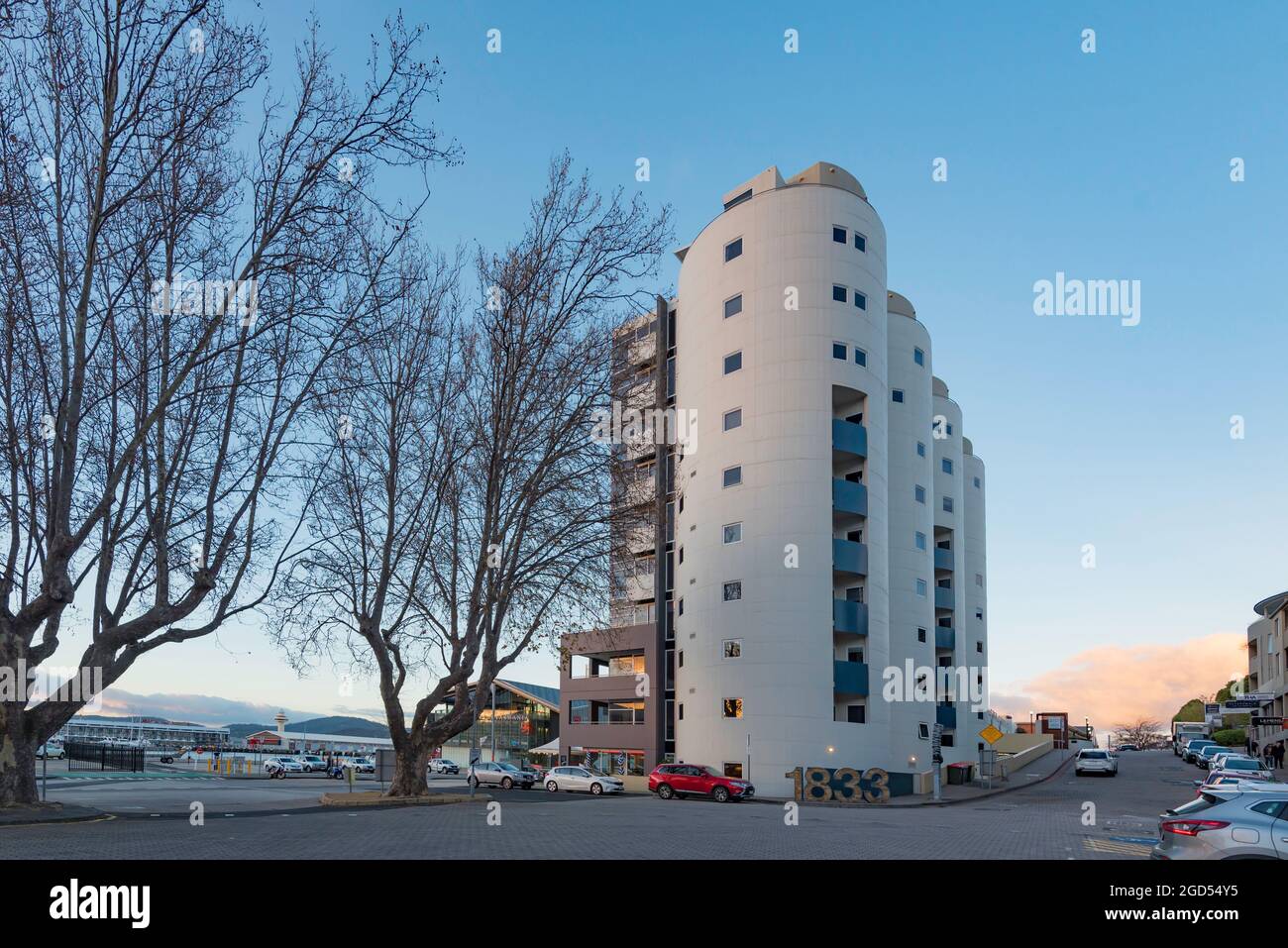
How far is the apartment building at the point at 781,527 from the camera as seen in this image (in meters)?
50.3

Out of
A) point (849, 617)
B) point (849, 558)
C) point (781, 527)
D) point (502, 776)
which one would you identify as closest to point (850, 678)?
point (849, 617)

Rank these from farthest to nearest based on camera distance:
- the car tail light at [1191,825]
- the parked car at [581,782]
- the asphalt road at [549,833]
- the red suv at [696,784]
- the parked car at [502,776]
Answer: the parked car at [502,776] → the parked car at [581,782] → the red suv at [696,784] → the asphalt road at [549,833] → the car tail light at [1191,825]

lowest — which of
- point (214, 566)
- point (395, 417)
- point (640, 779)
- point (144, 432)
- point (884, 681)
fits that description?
point (640, 779)

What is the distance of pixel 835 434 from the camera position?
5300 cm

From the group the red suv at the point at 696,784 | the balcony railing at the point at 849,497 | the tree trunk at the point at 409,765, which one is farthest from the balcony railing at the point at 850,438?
the tree trunk at the point at 409,765

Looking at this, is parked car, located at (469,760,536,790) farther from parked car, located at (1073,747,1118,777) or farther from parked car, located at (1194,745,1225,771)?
parked car, located at (1194,745,1225,771)

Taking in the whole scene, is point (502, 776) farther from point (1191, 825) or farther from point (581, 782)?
point (1191, 825)

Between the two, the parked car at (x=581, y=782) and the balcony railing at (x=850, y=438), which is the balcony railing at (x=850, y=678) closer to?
the balcony railing at (x=850, y=438)

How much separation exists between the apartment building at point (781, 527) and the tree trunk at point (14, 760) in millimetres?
26848

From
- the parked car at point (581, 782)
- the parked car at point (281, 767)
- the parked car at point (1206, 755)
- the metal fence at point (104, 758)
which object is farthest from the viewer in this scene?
the parked car at point (1206, 755)
